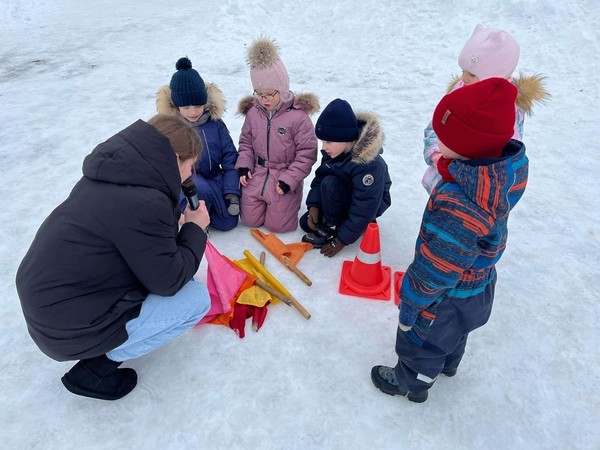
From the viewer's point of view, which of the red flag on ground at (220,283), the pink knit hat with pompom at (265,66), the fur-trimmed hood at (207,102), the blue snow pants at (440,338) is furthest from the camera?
the fur-trimmed hood at (207,102)

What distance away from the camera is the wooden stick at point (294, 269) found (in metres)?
3.10

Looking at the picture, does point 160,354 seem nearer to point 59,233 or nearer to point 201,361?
point 201,361

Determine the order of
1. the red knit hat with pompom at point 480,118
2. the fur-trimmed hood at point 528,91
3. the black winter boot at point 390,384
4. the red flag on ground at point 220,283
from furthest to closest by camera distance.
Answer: the red flag on ground at point 220,283, the fur-trimmed hood at point 528,91, the black winter boot at point 390,384, the red knit hat with pompom at point 480,118

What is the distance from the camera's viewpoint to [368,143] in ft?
9.79

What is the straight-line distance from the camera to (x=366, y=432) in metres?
2.19

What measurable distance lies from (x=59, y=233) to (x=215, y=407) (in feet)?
4.11

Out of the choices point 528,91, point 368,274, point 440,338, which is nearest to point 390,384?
point 440,338

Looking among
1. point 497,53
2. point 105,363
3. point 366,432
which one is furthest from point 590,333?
point 105,363

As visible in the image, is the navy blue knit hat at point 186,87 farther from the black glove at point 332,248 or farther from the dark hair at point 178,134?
the black glove at point 332,248

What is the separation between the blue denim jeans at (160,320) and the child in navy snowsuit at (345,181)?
138cm

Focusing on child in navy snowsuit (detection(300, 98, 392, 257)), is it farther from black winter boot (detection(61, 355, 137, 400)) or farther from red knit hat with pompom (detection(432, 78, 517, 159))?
black winter boot (detection(61, 355, 137, 400))

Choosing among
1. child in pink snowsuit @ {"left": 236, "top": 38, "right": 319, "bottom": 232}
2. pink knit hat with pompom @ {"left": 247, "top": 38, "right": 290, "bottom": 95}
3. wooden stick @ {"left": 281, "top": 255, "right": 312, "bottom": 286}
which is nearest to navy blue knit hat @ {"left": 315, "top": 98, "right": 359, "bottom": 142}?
child in pink snowsuit @ {"left": 236, "top": 38, "right": 319, "bottom": 232}

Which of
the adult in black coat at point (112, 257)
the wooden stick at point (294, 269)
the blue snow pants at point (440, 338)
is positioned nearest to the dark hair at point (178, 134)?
the adult in black coat at point (112, 257)

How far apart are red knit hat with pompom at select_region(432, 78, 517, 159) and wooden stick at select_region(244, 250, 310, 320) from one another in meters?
1.57
